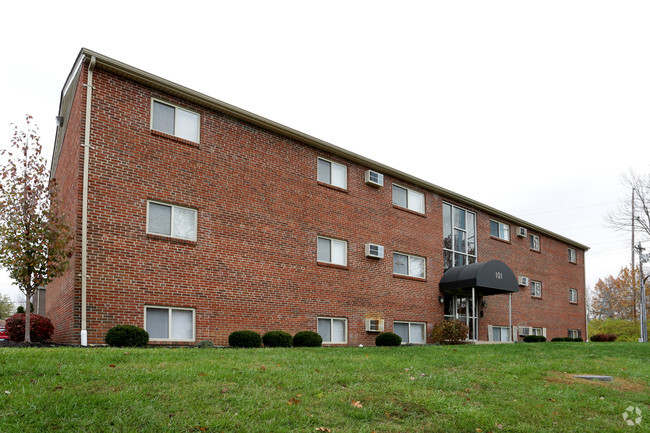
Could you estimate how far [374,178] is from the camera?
18.9 meters

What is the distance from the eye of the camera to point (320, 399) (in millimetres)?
6395

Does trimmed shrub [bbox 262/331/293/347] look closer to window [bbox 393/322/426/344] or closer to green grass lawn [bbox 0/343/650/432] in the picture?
green grass lawn [bbox 0/343/650/432]

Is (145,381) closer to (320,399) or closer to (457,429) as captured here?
(320,399)

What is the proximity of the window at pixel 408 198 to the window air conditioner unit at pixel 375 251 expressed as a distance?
238 centimetres

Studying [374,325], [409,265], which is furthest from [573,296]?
[374,325]

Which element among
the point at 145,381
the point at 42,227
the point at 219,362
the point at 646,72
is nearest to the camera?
the point at 145,381

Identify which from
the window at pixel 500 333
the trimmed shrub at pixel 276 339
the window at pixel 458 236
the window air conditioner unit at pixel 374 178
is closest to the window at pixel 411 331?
the window at pixel 458 236

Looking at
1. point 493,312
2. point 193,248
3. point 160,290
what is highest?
point 193,248

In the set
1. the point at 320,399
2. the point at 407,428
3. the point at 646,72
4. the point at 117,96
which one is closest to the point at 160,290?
the point at 117,96

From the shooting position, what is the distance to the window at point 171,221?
12.9 metres

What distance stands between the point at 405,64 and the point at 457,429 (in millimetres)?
12341

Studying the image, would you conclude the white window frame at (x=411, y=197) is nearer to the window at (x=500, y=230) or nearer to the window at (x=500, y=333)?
the window at (x=500, y=230)

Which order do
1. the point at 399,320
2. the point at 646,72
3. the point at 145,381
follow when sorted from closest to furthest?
the point at 145,381 < the point at 646,72 < the point at 399,320

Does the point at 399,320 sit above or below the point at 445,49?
below
